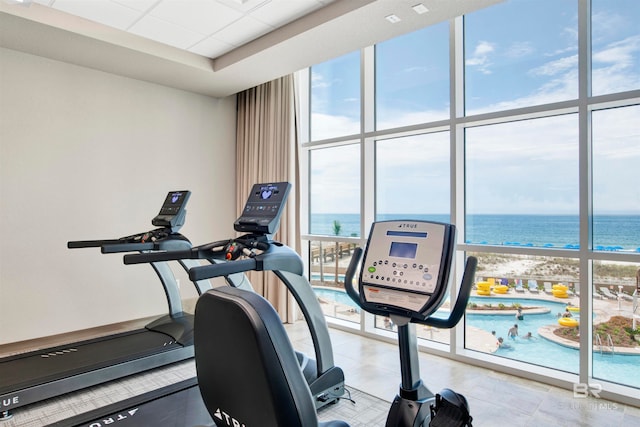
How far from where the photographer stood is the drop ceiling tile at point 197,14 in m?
3.23

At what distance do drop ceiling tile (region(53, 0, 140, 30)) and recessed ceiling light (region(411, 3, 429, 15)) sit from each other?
233 centimetres

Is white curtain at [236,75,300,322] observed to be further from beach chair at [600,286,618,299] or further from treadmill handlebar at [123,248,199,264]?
beach chair at [600,286,618,299]

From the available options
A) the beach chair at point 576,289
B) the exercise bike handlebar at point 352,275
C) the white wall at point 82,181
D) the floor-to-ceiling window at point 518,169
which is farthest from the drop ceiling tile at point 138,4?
the beach chair at point 576,289

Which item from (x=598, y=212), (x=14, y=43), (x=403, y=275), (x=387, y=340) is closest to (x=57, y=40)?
(x=14, y=43)

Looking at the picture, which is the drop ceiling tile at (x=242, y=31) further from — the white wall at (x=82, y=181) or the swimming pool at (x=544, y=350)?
the swimming pool at (x=544, y=350)

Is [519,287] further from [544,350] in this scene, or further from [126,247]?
[126,247]

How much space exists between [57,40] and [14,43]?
0.46m

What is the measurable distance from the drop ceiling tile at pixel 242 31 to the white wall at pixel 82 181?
149cm

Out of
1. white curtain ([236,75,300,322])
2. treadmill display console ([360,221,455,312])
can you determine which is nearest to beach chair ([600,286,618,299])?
treadmill display console ([360,221,455,312])

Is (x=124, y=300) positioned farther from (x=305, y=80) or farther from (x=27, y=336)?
(x=305, y=80)

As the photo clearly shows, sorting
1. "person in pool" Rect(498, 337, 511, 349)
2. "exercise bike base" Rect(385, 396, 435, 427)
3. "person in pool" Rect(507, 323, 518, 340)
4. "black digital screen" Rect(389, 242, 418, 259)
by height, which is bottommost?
"person in pool" Rect(498, 337, 511, 349)

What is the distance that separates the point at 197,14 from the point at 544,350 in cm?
409

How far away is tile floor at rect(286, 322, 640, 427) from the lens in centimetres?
254

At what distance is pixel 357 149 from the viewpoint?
15.2ft
